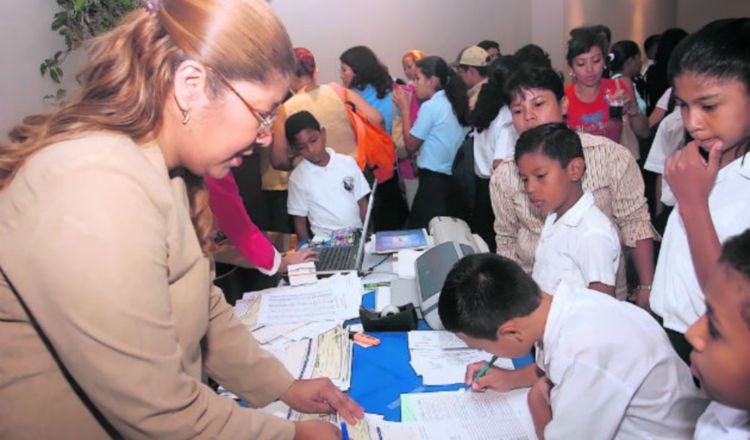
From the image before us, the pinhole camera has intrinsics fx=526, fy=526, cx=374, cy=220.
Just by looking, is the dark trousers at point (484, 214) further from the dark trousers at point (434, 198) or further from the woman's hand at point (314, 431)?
the woman's hand at point (314, 431)

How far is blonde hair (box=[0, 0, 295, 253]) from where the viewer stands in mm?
775

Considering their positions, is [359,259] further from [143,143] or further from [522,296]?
[143,143]

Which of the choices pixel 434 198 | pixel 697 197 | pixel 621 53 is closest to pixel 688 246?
pixel 697 197

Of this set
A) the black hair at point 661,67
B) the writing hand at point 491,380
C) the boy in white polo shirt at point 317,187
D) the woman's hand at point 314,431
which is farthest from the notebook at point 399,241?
the black hair at point 661,67

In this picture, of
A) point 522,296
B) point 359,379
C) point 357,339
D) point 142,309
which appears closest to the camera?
point 142,309

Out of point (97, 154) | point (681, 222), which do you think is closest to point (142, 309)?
point (97, 154)

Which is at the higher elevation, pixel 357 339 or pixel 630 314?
pixel 630 314

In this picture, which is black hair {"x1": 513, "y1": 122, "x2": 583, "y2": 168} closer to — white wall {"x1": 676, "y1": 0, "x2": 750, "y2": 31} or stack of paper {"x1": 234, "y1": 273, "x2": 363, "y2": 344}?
stack of paper {"x1": 234, "y1": 273, "x2": 363, "y2": 344}

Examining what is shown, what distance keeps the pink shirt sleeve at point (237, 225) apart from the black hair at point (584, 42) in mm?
1956

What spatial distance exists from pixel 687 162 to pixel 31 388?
1.41 metres

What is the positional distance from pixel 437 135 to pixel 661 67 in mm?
2101

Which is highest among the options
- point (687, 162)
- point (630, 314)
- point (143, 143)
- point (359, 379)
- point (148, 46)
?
point (148, 46)

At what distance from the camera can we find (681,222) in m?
1.28

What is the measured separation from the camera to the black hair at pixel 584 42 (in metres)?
2.80
